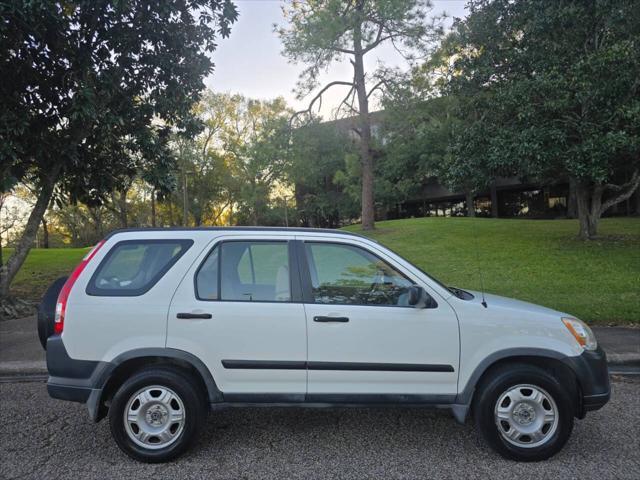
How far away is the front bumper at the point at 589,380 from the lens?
3500mm

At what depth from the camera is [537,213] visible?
39906 millimetres

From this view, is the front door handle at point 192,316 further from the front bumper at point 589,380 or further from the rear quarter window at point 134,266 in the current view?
the front bumper at point 589,380

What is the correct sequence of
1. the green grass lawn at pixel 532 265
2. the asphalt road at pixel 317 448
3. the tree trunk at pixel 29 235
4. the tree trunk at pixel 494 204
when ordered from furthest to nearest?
the tree trunk at pixel 494 204
the tree trunk at pixel 29 235
the green grass lawn at pixel 532 265
the asphalt road at pixel 317 448

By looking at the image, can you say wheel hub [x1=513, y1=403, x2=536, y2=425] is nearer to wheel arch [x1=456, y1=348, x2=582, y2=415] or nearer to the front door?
wheel arch [x1=456, y1=348, x2=582, y2=415]

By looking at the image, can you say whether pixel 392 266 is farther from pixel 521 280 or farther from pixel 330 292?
pixel 521 280

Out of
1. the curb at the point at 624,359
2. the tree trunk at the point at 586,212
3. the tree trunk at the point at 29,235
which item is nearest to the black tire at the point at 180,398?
the curb at the point at 624,359

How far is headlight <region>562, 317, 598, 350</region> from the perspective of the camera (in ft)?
11.7

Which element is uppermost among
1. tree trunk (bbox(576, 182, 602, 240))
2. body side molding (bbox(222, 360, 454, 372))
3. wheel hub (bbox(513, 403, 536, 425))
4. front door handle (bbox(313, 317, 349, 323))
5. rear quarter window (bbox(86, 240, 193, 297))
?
tree trunk (bbox(576, 182, 602, 240))

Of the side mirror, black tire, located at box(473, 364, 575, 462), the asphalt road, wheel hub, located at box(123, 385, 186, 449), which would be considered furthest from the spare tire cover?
black tire, located at box(473, 364, 575, 462)

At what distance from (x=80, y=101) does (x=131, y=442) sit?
A: 649cm

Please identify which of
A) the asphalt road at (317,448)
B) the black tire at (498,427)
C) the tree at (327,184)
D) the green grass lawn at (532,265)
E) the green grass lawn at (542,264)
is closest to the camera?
the asphalt road at (317,448)

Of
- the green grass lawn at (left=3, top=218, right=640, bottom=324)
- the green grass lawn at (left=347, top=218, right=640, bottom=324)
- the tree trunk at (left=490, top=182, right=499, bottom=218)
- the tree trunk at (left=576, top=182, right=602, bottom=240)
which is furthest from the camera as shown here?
the tree trunk at (left=490, top=182, right=499, bottom=218)

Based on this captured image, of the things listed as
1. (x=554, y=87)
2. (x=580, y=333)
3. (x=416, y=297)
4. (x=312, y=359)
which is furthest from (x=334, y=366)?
(x=554, y=87)

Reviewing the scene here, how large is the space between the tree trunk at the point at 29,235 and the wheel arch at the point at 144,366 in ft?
23.4
